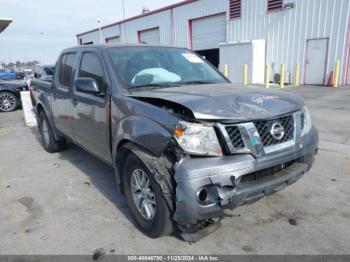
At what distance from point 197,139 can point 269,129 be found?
0.68 metres

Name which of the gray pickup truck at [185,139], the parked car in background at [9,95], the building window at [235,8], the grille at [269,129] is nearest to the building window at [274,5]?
Answer: the building window at [235,8]

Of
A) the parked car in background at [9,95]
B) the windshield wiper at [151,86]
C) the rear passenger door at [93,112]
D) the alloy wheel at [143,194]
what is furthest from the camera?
the parked car in background at [9,95]

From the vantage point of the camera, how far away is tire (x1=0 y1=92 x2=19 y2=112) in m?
11.6

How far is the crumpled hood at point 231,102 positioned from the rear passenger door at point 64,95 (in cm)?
177

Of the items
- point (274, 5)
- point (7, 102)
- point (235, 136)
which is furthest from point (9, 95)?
point (274, 5)

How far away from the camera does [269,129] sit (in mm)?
2531

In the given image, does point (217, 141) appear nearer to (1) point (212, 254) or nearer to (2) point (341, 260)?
(1) point (212, 254)

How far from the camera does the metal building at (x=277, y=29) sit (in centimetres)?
1416

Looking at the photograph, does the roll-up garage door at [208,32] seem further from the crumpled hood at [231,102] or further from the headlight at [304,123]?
the crumpled hood at [231,102]

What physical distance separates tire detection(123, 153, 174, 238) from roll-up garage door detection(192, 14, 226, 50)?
18.2 metres

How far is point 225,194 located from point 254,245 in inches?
30.6

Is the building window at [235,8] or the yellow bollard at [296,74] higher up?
the building window at [235,8]

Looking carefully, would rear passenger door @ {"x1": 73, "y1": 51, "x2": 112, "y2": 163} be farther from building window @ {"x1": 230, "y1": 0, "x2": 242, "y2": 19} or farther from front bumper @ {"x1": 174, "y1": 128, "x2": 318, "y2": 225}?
building window @ {"x1": 230, "y1": 0, "x2": 242, "y2": 19}

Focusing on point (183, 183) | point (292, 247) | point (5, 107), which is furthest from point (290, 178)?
point (5, 107)
